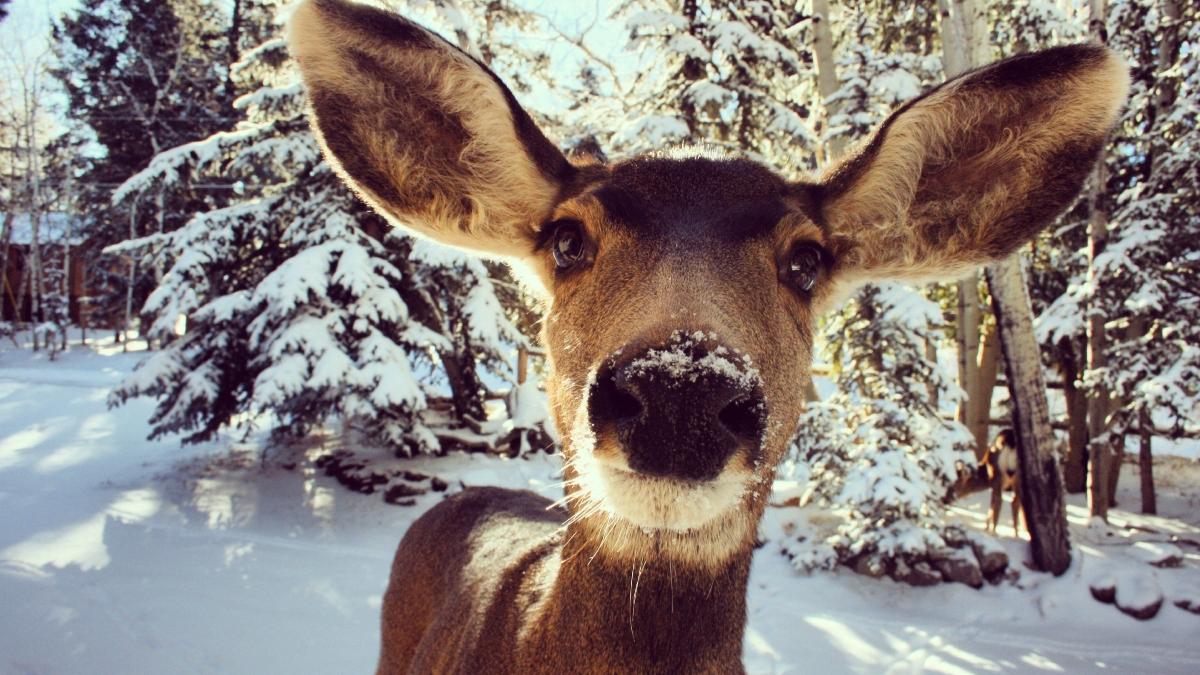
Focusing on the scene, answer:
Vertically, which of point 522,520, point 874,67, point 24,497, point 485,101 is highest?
point 874,67

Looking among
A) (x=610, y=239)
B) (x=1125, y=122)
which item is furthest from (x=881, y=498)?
(x=1125, y=122)

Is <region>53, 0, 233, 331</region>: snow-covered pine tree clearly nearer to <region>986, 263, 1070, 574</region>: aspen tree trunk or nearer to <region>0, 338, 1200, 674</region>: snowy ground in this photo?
<region>0, 338, 1200, 674</region>: snowy ground

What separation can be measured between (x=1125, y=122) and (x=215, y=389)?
14.5m

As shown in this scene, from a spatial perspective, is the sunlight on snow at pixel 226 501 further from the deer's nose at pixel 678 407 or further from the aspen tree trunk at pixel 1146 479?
the aspen tree trunk at pixel 1146 479

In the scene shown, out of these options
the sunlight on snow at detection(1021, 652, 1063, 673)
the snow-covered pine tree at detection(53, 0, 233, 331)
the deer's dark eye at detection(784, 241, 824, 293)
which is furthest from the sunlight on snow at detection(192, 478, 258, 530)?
the snow-covered pine tree at detection(53, 0, 233, 331)

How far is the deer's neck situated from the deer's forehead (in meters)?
0.94

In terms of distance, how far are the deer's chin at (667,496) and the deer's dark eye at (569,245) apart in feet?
2.93

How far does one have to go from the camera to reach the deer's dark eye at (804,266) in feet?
7.09

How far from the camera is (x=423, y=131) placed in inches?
96.5

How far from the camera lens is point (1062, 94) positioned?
7.13ft

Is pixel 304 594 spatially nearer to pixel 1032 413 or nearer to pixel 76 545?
pixel 76 545

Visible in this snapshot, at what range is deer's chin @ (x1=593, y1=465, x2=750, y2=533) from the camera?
1384 mm

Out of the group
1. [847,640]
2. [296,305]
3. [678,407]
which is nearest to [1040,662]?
[847,640]

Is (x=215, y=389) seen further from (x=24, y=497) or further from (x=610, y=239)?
(x=610, y=239)
